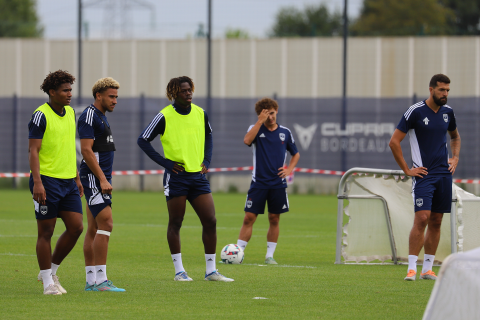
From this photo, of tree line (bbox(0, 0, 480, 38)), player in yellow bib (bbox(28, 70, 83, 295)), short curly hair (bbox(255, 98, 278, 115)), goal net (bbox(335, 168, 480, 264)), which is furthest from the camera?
tree line (bbox(0, 0, 480, 38))

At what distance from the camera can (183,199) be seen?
7.80 metres

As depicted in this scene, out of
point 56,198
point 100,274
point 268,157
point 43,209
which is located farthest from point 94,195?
point 268,157

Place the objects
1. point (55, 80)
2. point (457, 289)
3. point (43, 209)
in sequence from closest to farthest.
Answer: point (457, 289), point (43, 209), point (55, 80)

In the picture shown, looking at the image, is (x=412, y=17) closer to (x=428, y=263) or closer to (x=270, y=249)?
(x=270, y=249)

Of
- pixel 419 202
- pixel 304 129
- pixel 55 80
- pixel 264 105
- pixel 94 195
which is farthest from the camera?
pixel 304 129

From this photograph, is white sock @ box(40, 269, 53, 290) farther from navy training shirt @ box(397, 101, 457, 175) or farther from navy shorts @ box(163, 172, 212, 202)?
navy training shirt @ box(397, 101, 457, 175)

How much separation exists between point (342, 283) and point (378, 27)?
47.6 m

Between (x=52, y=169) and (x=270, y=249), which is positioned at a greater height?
(x=52, y=169)

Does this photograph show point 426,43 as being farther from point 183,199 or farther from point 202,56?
point 183,199

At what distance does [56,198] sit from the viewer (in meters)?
6.83

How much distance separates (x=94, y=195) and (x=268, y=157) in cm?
334

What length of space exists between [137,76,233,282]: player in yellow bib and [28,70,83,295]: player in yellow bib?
1.07 meters

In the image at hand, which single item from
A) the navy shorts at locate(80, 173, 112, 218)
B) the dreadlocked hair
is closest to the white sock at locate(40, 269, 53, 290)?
the navy shorts at locate(80, 173, 112, 218)

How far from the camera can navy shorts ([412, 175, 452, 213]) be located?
26.3 feet
